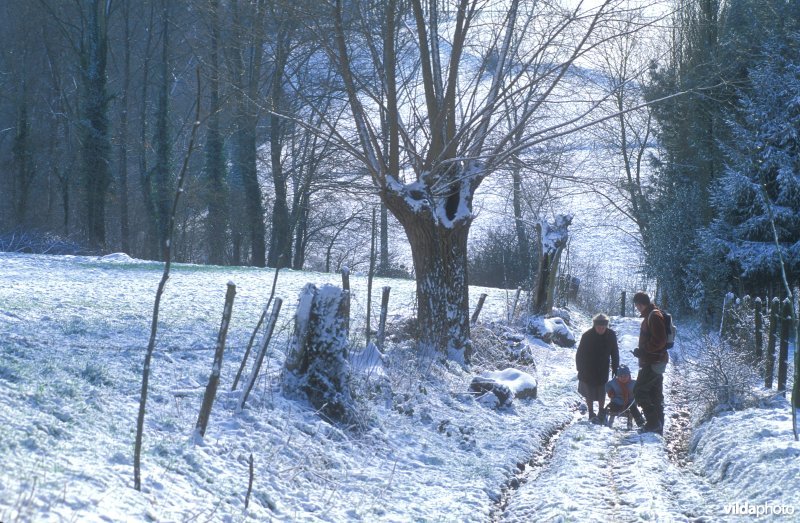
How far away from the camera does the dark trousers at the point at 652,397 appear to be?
387 inches

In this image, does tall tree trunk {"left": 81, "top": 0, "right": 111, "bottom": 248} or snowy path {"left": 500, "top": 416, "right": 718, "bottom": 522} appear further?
tall tree trunk {"left": 81, "top": 0, "right": 111, "bottom": 248}

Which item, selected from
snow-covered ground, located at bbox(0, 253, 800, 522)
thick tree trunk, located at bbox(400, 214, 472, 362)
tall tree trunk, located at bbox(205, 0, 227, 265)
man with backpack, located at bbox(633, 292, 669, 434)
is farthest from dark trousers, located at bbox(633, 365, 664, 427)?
tall tree trunk, located at bbox(205, 0, 227, 265)

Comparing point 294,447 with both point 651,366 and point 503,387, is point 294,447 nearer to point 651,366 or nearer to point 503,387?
point 503,387

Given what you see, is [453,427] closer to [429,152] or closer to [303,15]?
[429,152]

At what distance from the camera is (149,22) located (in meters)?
33.6

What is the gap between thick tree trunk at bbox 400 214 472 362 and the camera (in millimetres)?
12438

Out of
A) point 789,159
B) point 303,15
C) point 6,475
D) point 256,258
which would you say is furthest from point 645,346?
point 256,258

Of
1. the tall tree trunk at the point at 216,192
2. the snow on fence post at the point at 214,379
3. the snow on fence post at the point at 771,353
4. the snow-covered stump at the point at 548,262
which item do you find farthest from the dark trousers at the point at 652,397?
the tall tree trunk at the point at 216,192

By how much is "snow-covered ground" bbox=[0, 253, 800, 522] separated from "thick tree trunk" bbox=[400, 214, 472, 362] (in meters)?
1.27

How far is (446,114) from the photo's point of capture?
1247 centimetres

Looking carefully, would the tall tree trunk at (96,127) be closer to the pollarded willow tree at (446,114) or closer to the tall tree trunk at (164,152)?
the tall tree trunk at (164,152)

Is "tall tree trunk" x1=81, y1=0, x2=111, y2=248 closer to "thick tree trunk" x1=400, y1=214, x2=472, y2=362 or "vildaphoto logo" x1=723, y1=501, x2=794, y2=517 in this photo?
"thick tree trunk" x1=400, y1=214, x2=472, y2=362

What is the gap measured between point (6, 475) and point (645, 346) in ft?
26.7

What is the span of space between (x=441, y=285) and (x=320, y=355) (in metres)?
4.74
